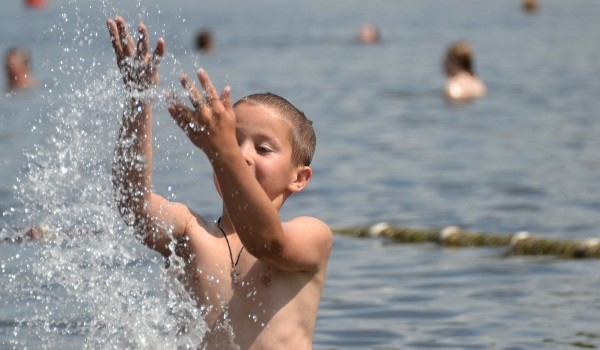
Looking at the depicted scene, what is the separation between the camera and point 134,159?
4.43 metres

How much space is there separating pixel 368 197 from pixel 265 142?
821 cm

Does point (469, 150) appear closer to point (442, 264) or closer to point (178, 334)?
point (442, 264)

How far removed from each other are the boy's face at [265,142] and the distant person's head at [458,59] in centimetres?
1602

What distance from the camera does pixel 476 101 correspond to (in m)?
21.6

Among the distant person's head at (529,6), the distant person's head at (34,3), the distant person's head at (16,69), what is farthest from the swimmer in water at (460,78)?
the distant person's head at (34,3)

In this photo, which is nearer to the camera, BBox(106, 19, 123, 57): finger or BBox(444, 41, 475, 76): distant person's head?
BBox(106, 19, 123, 57): finger

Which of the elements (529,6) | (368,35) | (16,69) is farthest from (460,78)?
(529,6)

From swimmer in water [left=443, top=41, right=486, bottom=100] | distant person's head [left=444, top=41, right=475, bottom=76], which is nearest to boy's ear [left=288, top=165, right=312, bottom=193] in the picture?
distant person's head [left=444, top=41, right=475, bottom=76]

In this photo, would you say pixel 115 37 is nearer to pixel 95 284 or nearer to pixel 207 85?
pixel 207 85

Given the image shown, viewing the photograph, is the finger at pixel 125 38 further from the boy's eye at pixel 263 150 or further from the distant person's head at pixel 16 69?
the distant person's head at pixel 16 69

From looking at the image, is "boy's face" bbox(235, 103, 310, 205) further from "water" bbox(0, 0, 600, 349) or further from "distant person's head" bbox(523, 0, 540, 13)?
"distant person's head" bbox(523, 0, 540, 13)

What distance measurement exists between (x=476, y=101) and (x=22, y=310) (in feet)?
49.7

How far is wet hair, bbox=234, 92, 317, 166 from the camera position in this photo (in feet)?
14.4

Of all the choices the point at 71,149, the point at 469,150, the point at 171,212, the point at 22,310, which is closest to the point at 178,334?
the point at 171,212
